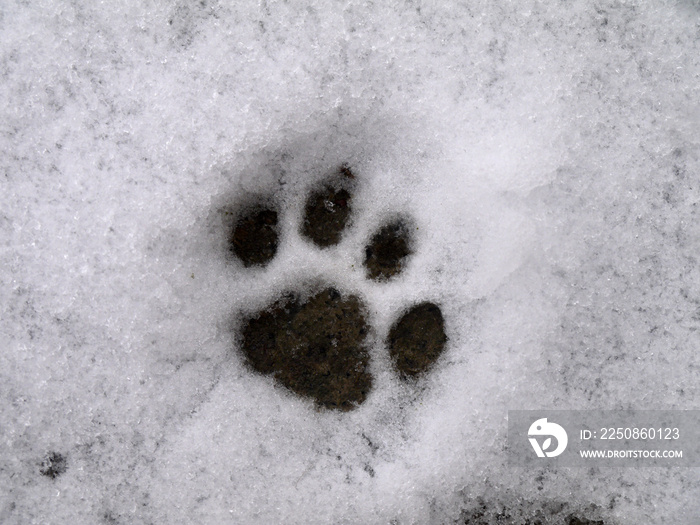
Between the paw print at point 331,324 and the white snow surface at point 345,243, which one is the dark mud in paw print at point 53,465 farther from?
the paw print at point 331,324

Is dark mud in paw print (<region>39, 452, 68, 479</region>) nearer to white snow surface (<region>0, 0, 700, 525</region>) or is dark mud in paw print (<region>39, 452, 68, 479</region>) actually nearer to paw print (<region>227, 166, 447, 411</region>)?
white snow surface (<region>0, 0, 700, 525</region>)

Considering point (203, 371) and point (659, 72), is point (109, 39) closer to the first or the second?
point (203, 371)

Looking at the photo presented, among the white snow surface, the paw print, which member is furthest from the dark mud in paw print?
the paw print

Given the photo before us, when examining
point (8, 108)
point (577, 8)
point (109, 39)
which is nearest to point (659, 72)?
point (577, 8)

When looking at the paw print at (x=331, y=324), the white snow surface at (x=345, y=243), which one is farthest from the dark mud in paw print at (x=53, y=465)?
the paw print at (x=331, y=324)

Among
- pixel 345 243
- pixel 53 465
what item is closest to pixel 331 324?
pixel 345 243
